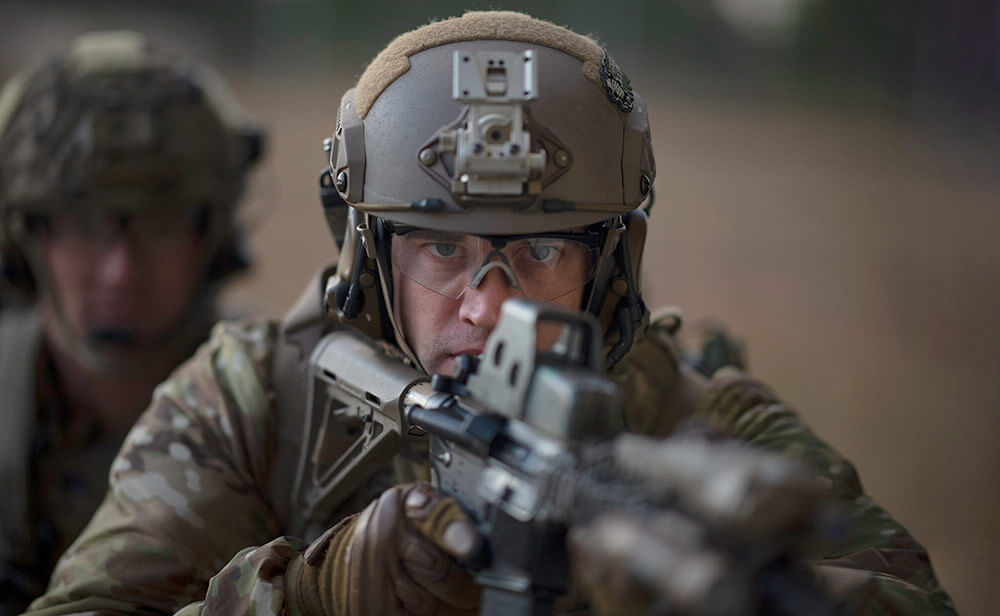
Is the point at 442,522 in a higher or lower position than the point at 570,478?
lower

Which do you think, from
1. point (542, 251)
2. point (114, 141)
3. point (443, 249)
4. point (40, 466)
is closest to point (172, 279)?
point (114, 141)

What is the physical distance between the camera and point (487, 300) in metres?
2.46

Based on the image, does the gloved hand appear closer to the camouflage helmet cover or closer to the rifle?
the rifle

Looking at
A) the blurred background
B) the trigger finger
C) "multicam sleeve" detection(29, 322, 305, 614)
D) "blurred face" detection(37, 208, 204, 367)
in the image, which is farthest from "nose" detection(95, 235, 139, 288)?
the trigger finger

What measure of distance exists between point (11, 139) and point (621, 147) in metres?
3.45

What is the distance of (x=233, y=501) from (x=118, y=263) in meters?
2.07

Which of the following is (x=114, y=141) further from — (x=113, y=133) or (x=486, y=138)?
(x=486, y=138)

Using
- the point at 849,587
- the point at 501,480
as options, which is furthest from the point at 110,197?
the point at 849,587

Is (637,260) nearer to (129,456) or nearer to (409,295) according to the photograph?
(409,295)

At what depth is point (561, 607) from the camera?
2.04 metres

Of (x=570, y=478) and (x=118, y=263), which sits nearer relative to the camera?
(x=570, y=478)

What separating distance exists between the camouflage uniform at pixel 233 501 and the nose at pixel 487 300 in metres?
0.69

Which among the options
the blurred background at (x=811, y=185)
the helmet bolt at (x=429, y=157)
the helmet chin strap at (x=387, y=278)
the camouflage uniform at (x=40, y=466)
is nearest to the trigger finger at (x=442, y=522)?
the helmet chin strap at (x=387, y=278)

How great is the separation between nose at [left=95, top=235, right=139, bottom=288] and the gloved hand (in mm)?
2852
